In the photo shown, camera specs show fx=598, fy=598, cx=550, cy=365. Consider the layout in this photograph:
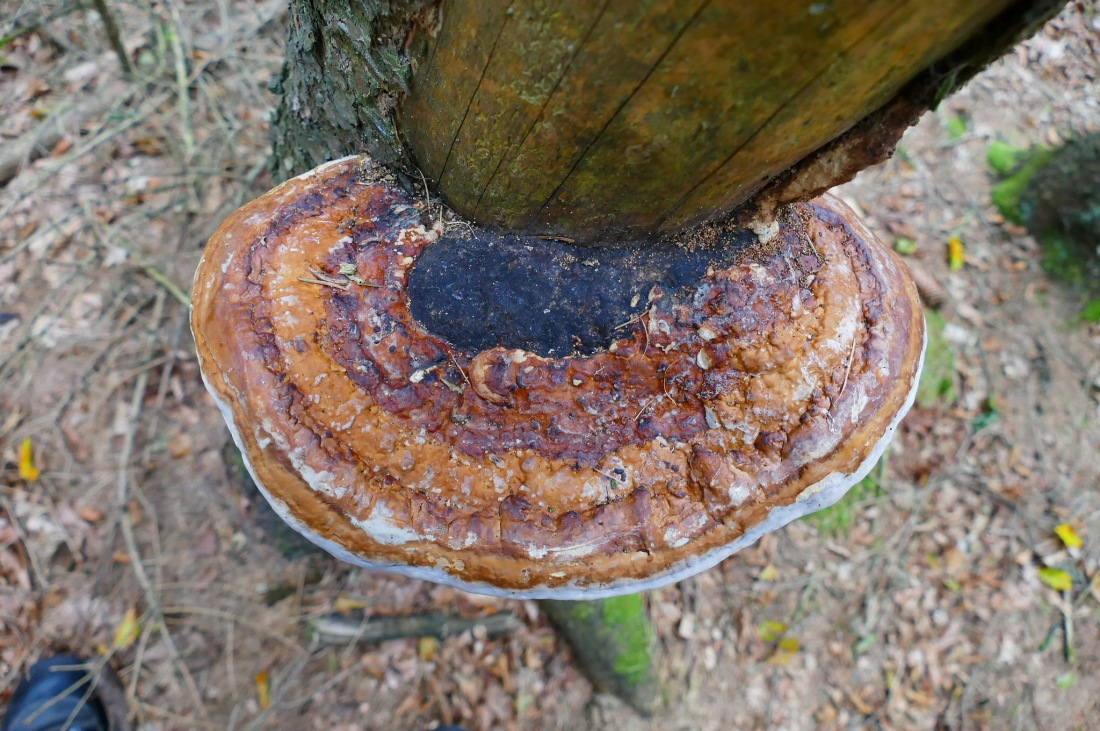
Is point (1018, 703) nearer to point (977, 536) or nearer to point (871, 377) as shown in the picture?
point (977, 536)

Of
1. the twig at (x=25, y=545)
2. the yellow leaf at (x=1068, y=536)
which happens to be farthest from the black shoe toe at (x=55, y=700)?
the yellow leaf at (x=1068, y=536)

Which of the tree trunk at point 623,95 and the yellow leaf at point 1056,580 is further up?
the tree trunk at point 623,95

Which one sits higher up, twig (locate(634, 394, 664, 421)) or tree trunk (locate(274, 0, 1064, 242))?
tree trunk (locate(274, 0, 1064, 242))

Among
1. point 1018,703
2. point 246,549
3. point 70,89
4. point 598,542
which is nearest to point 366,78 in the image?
point 598,542

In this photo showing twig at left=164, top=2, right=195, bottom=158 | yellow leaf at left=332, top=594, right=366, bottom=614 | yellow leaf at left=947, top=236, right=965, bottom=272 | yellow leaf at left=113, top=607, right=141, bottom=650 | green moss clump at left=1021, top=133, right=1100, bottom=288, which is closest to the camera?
yellow leaf at left=113, top=607, right=141, bottom=650

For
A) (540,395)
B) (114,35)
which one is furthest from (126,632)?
(114,35)

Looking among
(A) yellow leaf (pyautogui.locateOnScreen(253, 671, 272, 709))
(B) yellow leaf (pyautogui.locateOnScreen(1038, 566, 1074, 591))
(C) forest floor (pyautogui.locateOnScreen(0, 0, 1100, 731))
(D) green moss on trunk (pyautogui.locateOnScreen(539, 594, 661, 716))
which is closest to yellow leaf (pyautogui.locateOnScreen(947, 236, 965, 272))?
(C) forest floor (pyautogui.locateOnScreen(0, 0, 1100, 731))

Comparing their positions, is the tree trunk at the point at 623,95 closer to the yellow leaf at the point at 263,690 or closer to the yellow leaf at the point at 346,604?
the yellow leaf at the point at 346,604

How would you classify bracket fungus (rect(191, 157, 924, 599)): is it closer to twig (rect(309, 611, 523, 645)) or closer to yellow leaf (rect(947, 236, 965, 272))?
twig (rect(309, 611, 523, 645))
